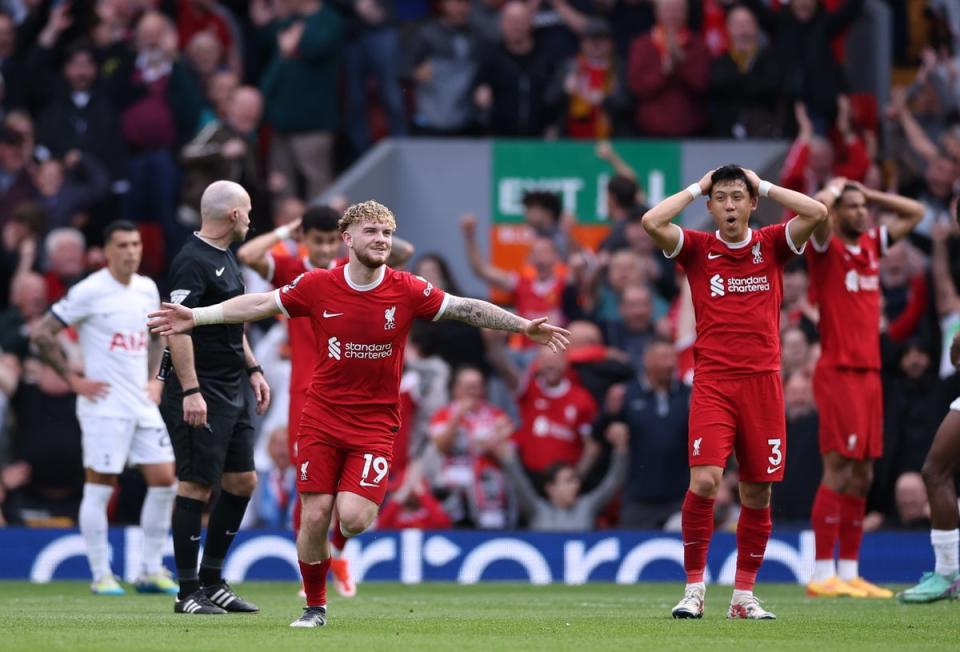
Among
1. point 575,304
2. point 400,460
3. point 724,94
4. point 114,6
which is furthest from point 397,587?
point 114,6

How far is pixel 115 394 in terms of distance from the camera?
47.2ft

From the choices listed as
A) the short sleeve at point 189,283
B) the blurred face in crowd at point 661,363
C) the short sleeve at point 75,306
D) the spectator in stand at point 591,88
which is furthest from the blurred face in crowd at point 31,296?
the short sleeve at point 189,283

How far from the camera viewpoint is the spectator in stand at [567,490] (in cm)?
1692

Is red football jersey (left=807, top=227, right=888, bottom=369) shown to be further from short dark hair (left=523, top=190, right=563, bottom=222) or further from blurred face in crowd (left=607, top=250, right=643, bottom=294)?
short dark hair (left=523, top=190, right=563, bottom=222)

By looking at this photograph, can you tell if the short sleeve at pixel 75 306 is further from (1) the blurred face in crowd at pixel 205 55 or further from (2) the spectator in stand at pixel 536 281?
(1) the blurred face in crowd at pixel 205 55

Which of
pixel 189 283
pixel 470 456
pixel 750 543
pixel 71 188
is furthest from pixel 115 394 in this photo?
pixel 71 188

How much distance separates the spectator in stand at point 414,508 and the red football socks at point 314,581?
6.39m

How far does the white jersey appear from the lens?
46.7ft

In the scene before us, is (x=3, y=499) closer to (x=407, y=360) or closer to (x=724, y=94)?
(x=407, y=360)

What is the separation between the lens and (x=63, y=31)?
70.8 ft

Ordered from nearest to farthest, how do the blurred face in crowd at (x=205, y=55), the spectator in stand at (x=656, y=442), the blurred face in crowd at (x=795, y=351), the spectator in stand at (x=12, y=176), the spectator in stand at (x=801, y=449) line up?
the spectator in stand at (x=801, y=449) < the blurred face in crowd at (x=795, y=351) < the spectator in stand at (x=656, y=442) < the spectator in stand at (x=12, y=176) < the blurred face in crowd at (x=205, y=55)

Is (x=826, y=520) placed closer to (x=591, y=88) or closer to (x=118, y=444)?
(x=118, y=444)

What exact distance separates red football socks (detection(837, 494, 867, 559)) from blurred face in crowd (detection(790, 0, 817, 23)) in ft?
24.1

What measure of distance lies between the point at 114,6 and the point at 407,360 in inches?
261
